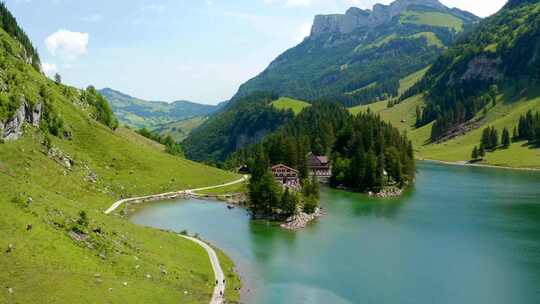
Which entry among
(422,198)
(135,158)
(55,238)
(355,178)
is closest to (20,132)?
(135,158)

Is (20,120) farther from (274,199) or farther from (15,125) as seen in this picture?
(274,199)

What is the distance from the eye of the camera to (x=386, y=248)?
87750 millimetres

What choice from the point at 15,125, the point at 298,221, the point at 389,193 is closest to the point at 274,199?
the point at 298,221

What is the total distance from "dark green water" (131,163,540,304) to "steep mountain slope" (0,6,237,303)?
10.2 m

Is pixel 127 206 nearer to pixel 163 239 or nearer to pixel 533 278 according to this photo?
pixel 163 239

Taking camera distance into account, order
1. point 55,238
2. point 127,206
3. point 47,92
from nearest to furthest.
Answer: point 55,238
point 127,206
point 47,92

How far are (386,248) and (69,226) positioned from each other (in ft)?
175

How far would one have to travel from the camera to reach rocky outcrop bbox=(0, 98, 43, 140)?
92.9m

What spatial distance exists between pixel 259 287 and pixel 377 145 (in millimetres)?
112542

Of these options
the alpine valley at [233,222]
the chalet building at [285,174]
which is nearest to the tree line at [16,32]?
the alpine valley at [233,222]

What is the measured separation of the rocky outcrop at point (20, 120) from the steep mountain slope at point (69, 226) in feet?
0.63

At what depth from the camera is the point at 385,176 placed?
162m

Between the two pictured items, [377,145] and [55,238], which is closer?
[55,238]

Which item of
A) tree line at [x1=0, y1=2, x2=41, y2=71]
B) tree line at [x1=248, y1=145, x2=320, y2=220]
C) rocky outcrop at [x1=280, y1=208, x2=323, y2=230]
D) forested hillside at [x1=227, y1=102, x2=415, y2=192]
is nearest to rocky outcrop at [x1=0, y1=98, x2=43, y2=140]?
tree line at [x1=248, y1=145, x2=320, y2=220]
